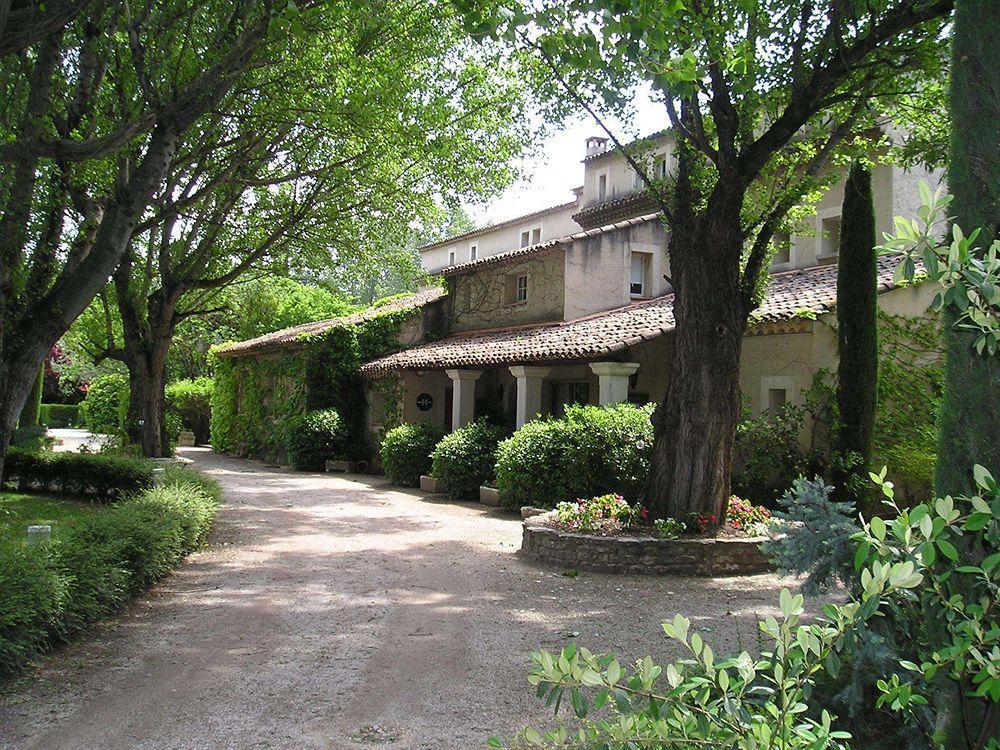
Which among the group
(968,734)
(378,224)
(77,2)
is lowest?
(968,734)

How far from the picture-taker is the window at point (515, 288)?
20688mm

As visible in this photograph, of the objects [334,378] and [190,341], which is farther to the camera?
[190,341]

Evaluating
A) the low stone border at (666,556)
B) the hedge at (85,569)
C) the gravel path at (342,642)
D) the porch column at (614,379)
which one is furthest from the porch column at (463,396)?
the low stone border at (666,556)

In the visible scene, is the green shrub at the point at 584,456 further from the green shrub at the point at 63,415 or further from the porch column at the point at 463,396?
the green shrub at the point at 63,415

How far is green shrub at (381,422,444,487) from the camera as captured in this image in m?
18.2

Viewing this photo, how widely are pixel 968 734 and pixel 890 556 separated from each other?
2.90 ft

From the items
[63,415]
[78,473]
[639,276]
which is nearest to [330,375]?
[78,473]

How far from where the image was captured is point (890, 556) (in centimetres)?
212

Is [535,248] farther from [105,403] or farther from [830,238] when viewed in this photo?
[105,403]

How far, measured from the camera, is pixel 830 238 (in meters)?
18.0

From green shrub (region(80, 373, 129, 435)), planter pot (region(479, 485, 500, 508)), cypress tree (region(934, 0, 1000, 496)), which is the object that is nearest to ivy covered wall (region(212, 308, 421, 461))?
planter pot (region(479, 485, 500, 508))

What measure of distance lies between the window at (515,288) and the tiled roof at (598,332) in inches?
38.5

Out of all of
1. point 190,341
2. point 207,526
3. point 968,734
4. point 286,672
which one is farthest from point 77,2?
point 190,341

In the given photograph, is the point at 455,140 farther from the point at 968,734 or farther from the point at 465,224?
the point at 465,224
